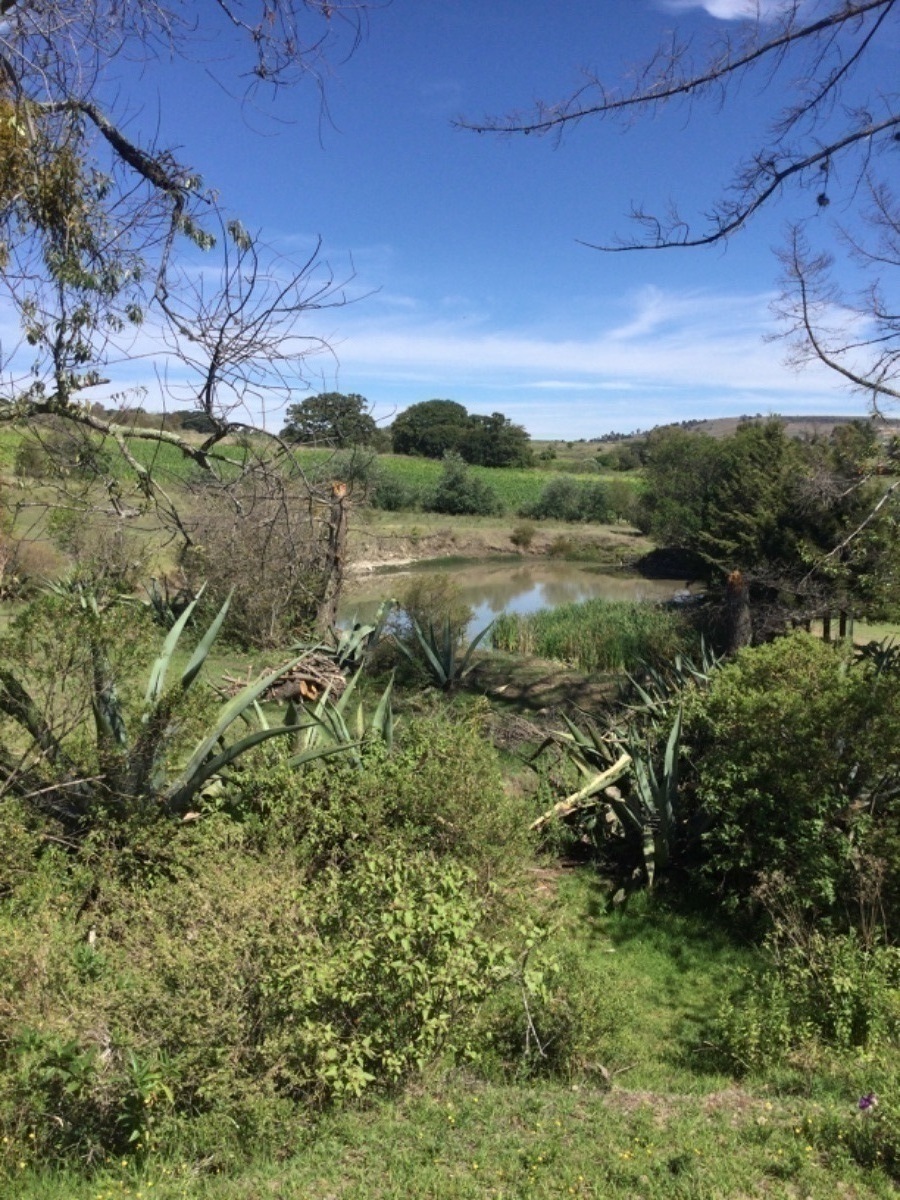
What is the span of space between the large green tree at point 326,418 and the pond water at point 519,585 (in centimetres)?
1507

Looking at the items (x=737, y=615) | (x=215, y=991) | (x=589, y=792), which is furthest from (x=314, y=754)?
(x=737, y=615)

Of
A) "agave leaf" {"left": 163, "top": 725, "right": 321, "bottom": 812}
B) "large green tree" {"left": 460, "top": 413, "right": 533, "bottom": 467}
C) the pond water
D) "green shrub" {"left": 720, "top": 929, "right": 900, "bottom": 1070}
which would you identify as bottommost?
the pond water

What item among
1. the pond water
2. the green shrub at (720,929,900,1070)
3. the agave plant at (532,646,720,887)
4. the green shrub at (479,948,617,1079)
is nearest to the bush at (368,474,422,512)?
the pond water

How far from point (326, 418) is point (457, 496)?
4513cm

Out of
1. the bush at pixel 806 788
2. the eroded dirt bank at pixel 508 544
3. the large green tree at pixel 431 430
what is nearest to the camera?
the bush at pixel 806 788

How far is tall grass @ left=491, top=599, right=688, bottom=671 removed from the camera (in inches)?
553

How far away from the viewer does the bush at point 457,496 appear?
49781mm

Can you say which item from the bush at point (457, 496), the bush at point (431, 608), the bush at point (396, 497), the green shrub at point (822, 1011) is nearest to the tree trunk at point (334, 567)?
the bush at point (431, 608)

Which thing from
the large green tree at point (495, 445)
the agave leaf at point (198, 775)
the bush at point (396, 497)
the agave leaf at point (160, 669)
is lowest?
the agave leaf at point (198, 775)

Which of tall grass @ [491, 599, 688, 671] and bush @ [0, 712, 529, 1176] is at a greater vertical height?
bush @ [0, 712, 529, 1176]

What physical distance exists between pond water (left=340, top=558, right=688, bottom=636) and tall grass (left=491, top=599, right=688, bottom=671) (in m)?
3.83

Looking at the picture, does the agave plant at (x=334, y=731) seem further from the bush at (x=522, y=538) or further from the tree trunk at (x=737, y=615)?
the bush at (x=522, y=538)

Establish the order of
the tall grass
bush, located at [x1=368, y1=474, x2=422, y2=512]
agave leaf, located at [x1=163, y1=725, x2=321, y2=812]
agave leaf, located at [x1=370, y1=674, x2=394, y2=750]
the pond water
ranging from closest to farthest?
agave leaf, located at [x1=163, y1=725, x2=321, y2=812]
agave leaf, located at [x1=370, y1=674, x2=394, y2=750]
the tall grass
the pond water
bush, located at [x1=368, y1=474, x2=422, y2=512]

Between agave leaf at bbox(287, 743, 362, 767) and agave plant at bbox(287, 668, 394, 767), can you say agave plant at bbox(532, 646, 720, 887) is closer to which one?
agave plant at bbox(287, 668, 394, 767)
